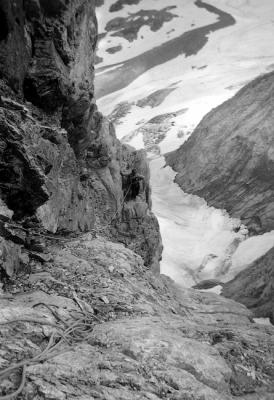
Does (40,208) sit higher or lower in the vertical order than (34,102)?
lower

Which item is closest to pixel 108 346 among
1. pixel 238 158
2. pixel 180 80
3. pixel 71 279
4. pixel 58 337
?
pixel 58 337

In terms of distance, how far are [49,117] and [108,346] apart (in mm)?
6935

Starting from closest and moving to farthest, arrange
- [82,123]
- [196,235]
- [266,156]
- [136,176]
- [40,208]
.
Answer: [40,208]
[82,123]
[136,176]
[196,235]
[266,156]

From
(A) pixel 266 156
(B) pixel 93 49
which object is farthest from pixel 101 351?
(A) pixel 266 156

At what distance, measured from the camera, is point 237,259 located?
29688 millimetres

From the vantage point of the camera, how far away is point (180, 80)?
249 feet

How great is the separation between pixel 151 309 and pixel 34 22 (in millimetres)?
7198

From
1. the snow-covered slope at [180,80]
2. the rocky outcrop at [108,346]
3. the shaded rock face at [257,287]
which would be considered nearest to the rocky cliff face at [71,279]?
the rocky outcrop at [108,346]

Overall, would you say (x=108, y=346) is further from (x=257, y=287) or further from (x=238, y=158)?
(x=238, y=158)

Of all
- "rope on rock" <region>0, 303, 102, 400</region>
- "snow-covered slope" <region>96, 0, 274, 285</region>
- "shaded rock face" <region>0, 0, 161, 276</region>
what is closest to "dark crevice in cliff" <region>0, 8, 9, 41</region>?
"shaded rock face" <region>0, 0, 161, 276</region>

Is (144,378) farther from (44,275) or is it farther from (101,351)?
(44,275)

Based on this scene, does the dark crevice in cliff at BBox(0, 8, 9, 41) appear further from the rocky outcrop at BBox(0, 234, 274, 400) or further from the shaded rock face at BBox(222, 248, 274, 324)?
the shaded rock face at BBox(222, 248, 274, 324)

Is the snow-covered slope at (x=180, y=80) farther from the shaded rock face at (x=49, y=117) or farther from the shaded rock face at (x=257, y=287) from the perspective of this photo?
the shaded rock face at (x=49, y=117)

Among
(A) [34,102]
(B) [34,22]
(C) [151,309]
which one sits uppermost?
(B) [34,22]
